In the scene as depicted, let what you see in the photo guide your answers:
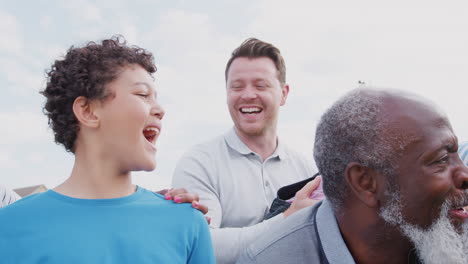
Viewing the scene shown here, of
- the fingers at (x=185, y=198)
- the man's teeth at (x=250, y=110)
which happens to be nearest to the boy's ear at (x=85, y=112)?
the fingers at (x=185, y=198)

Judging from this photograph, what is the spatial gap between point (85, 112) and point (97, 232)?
0.59m

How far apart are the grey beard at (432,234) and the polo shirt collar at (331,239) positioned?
0.71ft

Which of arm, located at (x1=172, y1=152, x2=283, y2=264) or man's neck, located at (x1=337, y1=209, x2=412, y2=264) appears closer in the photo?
man's neck, located at (x1=337, y1=209, x2=412, y2=264)

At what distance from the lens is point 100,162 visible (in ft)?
6.91

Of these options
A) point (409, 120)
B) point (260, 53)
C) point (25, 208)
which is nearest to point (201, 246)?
point (25, 208)

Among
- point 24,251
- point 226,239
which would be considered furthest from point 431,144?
point 24,251

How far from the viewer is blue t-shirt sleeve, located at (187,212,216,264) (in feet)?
6.95

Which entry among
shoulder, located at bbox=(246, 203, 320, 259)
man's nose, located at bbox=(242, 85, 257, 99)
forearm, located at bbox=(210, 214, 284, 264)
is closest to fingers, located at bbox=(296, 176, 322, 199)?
forearm, located at bbox=(210, 214, 284, 264)

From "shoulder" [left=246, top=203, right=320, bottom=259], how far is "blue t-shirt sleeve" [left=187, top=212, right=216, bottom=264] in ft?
0.62

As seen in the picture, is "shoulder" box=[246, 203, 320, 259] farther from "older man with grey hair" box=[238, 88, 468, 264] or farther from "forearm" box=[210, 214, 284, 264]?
"forearm" box=[210, 214, 284, 264]

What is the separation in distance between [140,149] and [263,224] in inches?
39.9

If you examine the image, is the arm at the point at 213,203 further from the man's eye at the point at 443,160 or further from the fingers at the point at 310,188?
the man's eye at the point at 443,160

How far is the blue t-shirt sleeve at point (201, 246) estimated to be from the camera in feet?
6.95

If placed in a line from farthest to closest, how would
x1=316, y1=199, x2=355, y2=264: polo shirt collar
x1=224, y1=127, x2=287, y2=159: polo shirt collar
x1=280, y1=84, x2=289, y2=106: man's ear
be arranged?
x1=280, y1=84, x2=289, y2=106: man's ear < x1=224, y1=127, x2=287, y2=159: polo shirt collar < x1=316, y1=199, x2=355, y2=264: polo shirt collar
